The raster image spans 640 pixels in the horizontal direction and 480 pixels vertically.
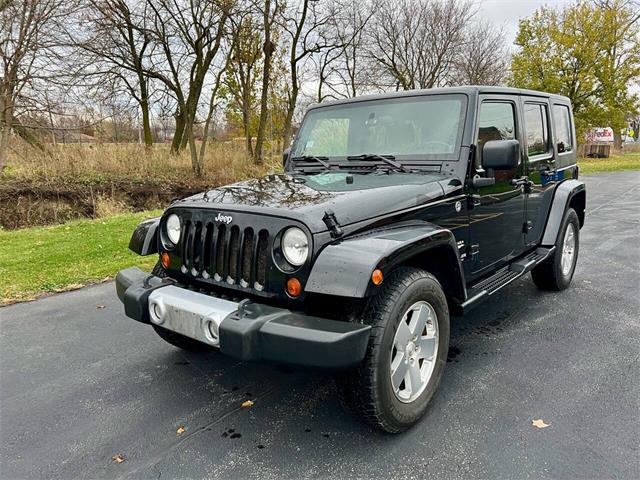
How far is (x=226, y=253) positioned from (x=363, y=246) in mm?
769

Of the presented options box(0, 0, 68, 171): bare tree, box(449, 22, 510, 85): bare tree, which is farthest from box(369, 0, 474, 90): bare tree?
box(0, 0, 68, 171): bare tree

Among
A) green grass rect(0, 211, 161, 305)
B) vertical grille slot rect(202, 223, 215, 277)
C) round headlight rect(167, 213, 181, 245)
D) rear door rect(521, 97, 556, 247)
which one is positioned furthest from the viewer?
green grass rect(0, 211, 161, 305)

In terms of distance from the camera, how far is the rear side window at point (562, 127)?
15.2 feet

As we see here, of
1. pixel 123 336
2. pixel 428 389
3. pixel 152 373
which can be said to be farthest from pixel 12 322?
pixel 428 389

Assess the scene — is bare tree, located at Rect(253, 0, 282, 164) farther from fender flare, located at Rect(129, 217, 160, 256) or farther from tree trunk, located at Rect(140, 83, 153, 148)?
fender flare, located at Rect(129, 217, 160, 256)

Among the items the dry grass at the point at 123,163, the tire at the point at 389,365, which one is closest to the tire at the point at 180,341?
the tire at the point at 389,365

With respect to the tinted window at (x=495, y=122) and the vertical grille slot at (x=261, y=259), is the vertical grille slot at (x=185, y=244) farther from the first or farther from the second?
the tinted window at (x=495, y=122)

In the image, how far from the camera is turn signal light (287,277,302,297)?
7.50 ft

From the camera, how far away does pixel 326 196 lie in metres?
2.61

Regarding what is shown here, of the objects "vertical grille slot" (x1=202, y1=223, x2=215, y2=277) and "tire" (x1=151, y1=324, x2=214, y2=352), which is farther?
"tire" (x1=151, y1=324, x2=214, y2=352)

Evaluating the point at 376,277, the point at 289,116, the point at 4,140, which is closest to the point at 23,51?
the point at 4,140

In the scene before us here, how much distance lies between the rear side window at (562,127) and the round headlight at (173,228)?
373cm

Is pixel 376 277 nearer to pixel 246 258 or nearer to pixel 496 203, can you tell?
pixel 246 258

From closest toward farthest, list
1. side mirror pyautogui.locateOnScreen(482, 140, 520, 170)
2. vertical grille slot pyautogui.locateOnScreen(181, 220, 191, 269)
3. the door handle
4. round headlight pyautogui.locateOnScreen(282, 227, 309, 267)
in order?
round headlight pyautogui.locateOnScreen(282, 227, 309, 267) < vertical grille slot pyautogui.locateOnScreen(181, 220, 191, 269) < side mirror pyautogui.locateOnScreen(482, 140, 520, 170) < the door handle
